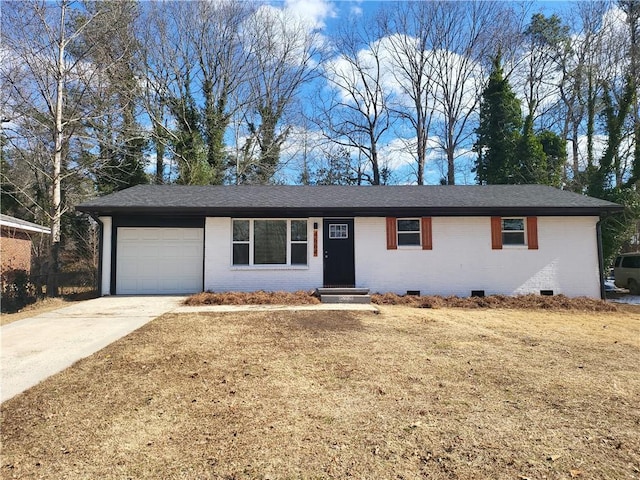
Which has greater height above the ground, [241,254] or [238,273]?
[241,254]

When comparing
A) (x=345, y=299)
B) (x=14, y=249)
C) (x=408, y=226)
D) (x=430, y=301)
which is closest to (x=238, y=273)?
(x=345, y=299)

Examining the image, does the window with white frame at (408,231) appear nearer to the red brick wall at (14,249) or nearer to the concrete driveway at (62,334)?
the concrete driveway at (62,334)

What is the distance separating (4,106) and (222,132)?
460 inches

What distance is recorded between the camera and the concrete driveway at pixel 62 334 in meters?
4.77

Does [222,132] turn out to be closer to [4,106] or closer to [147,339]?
[4,106]

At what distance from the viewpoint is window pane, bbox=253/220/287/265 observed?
39.1 feet

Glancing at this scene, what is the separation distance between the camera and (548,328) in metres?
7.68

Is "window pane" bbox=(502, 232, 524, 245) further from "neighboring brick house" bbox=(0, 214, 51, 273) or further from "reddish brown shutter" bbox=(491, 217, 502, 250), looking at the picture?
"neighboring brick house" bbox=(0, 214, 51, 273)

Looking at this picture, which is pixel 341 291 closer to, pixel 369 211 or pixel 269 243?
pixel 369 211

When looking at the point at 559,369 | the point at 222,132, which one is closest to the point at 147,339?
the point at 559,369

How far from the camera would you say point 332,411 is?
11.7 feet

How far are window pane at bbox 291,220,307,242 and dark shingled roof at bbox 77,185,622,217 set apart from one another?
38 centimetres

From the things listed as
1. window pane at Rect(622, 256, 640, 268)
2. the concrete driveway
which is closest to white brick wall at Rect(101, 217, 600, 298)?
the concrete driveway

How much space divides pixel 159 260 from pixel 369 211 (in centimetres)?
677
